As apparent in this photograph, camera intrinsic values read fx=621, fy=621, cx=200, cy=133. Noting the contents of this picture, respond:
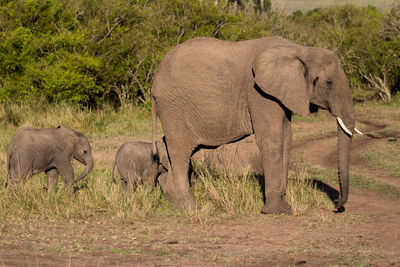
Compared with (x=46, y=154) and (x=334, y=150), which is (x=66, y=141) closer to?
(x=46, y=154)

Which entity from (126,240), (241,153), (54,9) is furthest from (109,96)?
(126,240)

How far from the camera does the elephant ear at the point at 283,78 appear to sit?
738 centimetres

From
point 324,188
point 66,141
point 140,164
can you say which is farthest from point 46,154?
point 324,188

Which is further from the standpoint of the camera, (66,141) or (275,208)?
(66,141)

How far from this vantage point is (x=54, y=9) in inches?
675

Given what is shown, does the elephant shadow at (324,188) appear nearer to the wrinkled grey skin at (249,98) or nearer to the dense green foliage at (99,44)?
the wrinkled grey skin at (249,98)

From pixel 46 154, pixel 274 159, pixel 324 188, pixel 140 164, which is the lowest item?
pixel 324 188

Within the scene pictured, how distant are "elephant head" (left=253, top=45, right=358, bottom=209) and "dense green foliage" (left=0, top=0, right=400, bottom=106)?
9.71m

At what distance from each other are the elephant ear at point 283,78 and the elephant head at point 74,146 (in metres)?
2.87

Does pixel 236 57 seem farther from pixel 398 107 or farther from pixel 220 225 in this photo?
pixel 398 107

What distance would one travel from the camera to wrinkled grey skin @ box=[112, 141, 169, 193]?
29.0 ft

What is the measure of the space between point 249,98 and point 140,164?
2.17 m

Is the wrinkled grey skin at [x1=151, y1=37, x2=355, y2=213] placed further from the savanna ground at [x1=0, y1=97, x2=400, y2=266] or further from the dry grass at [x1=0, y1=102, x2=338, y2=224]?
the savanna ground at [x1=0, y1=97, x2=400, y2=266]

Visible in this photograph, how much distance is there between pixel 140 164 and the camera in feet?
29.3
